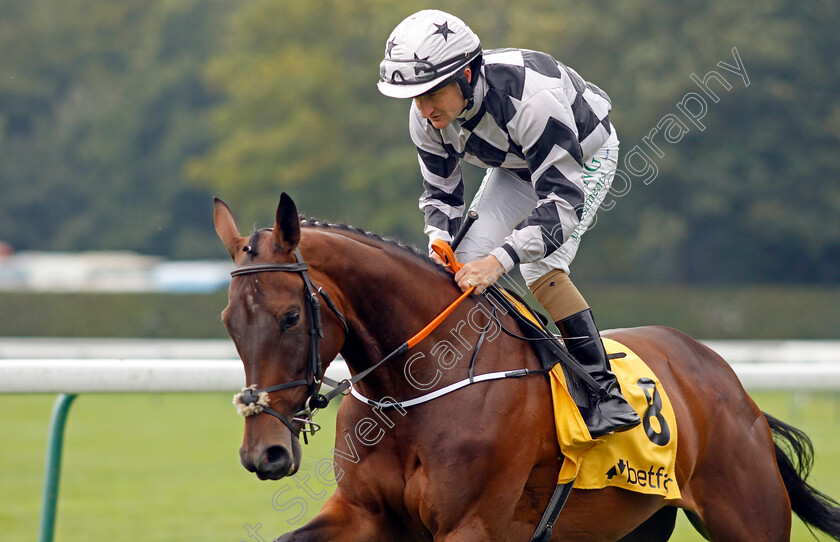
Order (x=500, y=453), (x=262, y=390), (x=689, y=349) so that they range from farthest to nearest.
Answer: (x=689, y=349) < (x=500, y=453) < (x=262, y=390)

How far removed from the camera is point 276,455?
9.51 ft

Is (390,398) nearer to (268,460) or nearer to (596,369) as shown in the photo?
(268,460)

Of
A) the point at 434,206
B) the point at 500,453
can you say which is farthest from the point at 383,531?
the point at 434,206

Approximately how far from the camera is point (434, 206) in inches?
153

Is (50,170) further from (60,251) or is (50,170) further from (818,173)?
(818,173)

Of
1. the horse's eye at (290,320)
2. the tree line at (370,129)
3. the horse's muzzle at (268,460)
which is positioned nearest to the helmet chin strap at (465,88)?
the horse's eye at (290,320)

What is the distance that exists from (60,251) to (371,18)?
1721 cm

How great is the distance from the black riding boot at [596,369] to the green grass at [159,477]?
1.04 m

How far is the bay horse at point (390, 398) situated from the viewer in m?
2.93

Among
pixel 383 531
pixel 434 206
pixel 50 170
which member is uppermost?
pixel 50 170

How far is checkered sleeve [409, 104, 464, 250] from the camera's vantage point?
3.79 metres

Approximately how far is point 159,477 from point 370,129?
2638 centimetres

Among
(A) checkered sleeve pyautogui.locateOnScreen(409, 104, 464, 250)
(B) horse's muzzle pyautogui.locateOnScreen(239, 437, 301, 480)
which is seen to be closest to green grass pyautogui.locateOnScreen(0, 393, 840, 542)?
(B) horse's muzzle pyautogui.locateOnScreen(239, 437, 301, 480)

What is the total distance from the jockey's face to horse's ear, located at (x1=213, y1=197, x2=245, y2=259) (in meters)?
0.68
